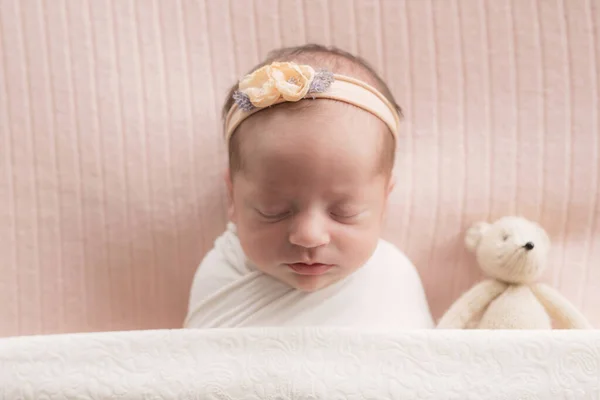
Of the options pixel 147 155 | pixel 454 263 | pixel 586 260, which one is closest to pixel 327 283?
pixel 454 263

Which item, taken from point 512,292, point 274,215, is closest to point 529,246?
point 512,292

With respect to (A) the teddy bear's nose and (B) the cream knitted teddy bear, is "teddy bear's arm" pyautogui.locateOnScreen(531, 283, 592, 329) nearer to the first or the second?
(B) the cream knitted teddy bear

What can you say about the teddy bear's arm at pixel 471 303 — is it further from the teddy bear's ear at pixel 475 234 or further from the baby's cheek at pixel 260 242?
the baby's cheek at pixel 260 242

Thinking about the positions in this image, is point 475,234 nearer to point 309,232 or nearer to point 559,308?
point 559,308

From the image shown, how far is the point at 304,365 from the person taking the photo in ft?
3.04

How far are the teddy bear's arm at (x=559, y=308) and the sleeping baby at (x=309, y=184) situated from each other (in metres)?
0.30

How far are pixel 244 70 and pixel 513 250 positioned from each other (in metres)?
0.64

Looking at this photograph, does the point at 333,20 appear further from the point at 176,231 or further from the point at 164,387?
the point at 164,387

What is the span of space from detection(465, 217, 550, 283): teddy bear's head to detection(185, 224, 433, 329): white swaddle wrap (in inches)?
5.7

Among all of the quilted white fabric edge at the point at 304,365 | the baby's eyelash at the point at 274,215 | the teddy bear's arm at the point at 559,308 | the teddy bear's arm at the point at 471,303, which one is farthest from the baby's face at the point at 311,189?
the teddy bear's arm at the point at 559,308

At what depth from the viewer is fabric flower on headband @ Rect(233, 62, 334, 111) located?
96cm

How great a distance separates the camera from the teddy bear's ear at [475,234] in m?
1.30

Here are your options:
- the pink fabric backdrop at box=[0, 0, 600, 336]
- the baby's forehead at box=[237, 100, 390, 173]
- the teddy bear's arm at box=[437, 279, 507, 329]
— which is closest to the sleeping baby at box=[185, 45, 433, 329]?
the baby's forehead at box=[237, 100, 390, 173]

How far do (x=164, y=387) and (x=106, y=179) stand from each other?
22.5 inches
